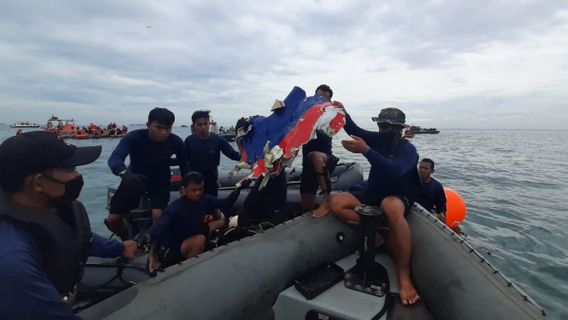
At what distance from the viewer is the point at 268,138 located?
3.40 meters

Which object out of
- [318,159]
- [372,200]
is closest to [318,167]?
[318,159]

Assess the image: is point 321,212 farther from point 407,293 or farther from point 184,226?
point 184,226

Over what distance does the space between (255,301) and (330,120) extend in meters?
1.83

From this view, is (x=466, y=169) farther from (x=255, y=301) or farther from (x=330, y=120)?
(x=255, y=301)

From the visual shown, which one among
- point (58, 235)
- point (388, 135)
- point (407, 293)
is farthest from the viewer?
point (388, 135)

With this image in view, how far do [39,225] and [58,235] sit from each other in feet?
0.44

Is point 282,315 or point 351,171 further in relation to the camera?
point 351,171

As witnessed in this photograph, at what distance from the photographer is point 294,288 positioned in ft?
8.84

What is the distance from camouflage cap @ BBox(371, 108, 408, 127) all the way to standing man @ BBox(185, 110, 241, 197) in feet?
6.78

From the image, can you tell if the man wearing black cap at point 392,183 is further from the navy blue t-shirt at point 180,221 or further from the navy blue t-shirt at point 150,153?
the navy blue t-shirt at point 150,153

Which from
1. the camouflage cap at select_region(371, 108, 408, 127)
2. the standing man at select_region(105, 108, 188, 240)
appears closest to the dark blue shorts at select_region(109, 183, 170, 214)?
the standing man at select_region(105, 108, 188, 240)

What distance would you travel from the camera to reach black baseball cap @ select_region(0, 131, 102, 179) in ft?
4.57

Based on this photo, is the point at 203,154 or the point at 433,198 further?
the point at 433,198

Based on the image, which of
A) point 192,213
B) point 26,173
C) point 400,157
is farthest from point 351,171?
point 26,173
